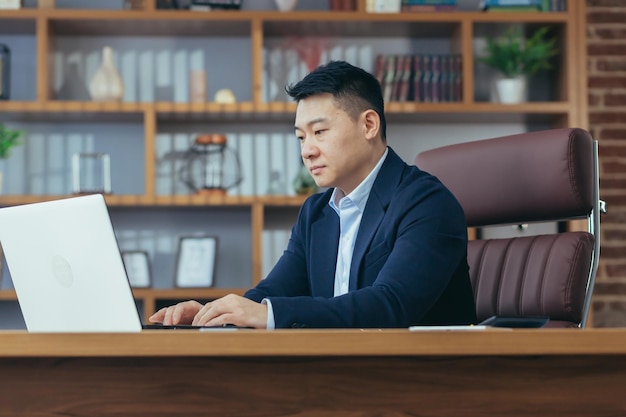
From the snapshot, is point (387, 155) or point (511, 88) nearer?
point (387, 155)

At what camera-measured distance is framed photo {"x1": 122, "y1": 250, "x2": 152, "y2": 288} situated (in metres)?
3.95

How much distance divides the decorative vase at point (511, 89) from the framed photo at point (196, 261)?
4.53 feet

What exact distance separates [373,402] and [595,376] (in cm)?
26

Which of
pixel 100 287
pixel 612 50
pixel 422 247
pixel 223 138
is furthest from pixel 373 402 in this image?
pixel 612 50

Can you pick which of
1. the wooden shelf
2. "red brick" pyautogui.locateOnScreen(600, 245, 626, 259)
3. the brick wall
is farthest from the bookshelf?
"red brick" pyautogui.locateOnScreen(600, 245, 626, 259)

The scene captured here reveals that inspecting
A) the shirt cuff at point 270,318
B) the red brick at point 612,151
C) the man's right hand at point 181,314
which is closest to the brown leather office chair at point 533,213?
the man's right hand at point 181,314

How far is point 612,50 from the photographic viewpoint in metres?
4.20

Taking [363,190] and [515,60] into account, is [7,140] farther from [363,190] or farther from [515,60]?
[363,190]

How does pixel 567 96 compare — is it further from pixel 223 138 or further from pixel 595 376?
pixel 595 376

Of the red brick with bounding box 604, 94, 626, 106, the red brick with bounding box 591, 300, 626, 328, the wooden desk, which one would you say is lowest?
the red brick with bounding box 591, 300, 626, 328

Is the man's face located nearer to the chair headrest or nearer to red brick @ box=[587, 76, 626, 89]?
the chair headrest

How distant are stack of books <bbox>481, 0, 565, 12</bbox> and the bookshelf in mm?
41

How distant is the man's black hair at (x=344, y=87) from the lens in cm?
192

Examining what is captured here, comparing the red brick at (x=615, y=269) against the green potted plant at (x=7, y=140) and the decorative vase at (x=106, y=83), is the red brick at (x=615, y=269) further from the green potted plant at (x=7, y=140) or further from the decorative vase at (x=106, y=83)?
the green potted plant at (x=7, y=140)
